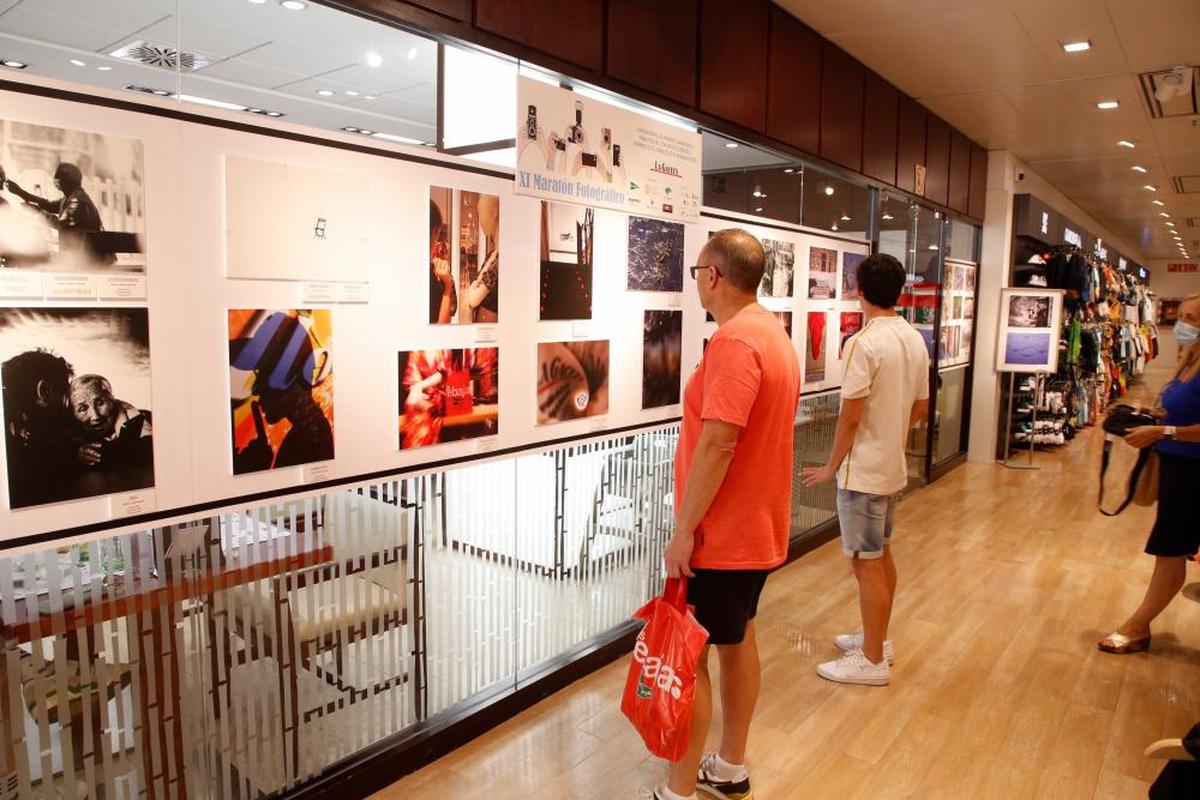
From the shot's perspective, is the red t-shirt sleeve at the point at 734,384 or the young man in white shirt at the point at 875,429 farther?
the young man in white shirt at the point at 875,429

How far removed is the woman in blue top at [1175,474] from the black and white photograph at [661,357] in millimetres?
1955

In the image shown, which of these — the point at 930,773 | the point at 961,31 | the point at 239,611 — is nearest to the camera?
the point at 239,611

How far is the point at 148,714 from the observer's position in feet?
6.52

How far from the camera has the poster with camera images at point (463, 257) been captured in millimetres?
2504

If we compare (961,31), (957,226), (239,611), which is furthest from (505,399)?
(957,226)

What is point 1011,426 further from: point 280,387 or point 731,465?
point 280,387

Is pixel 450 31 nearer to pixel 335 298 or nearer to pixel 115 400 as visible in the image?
pixel 335 298

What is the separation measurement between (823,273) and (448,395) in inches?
118

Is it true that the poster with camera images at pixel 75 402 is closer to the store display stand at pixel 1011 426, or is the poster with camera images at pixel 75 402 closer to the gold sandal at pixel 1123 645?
the gold sandal at pixel 1123 645

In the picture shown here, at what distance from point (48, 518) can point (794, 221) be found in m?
3.86

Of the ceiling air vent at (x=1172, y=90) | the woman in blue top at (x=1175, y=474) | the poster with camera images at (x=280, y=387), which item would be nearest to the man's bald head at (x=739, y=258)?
the poster with camera images at (x=280, y=387)

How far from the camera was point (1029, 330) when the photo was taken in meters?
7.72
